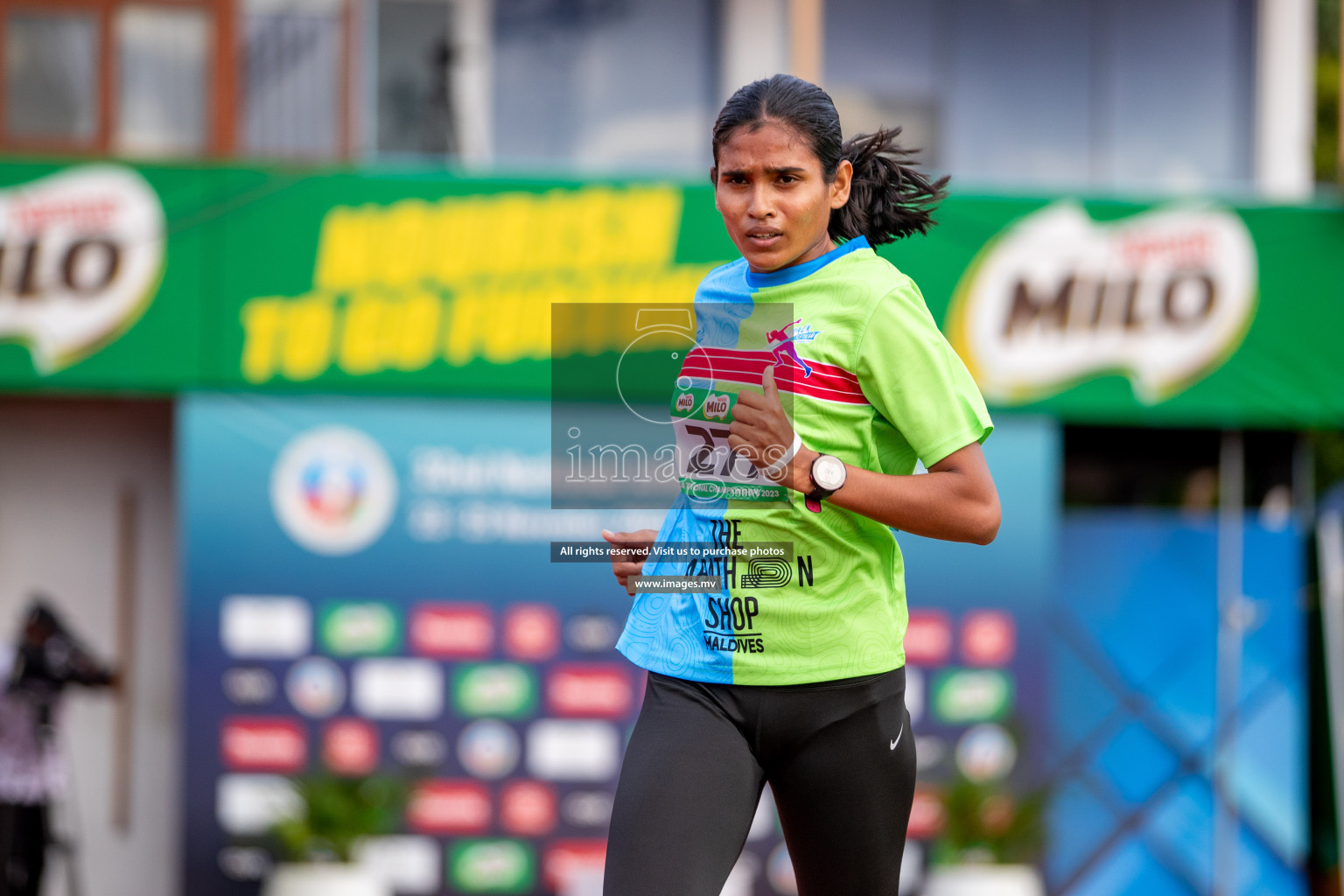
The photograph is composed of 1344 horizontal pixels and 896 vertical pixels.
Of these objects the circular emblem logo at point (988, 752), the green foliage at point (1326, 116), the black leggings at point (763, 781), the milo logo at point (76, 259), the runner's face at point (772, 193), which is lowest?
the circular emblem logo at point (988, 752)

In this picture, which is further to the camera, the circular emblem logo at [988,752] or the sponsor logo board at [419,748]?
the circular emblem logo at [988,752]

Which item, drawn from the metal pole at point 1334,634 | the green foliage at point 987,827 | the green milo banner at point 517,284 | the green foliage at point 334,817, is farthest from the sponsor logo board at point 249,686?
the metal pole at point 1334,634

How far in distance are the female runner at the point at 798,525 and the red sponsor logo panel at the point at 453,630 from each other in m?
5.76

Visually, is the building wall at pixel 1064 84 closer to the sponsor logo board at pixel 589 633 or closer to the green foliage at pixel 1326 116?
the sponsor logo board at pixel 589 633

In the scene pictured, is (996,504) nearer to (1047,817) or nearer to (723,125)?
(723,125)

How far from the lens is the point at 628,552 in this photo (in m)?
2.49

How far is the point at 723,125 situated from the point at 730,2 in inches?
290

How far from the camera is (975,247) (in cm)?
847

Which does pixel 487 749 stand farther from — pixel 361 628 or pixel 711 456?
pixel 711 456

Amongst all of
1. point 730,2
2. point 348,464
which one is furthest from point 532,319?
point 730,2

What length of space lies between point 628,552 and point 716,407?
0.98 feet

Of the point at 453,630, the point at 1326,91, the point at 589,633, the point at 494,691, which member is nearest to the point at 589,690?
the point at 589,633

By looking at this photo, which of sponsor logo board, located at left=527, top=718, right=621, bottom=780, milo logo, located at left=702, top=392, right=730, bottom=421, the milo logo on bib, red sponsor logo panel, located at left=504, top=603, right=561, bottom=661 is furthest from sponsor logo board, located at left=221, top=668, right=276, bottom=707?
milo logo, located at left=702, top=392, right=730, bottom=421

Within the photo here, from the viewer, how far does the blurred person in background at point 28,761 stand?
24.4 ft
